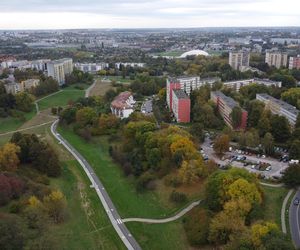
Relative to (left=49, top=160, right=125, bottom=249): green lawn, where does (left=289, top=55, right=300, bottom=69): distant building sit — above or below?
above

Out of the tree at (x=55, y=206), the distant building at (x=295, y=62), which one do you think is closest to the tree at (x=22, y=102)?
the tree at (x=55, y=206)

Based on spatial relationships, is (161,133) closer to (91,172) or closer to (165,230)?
(91,172)

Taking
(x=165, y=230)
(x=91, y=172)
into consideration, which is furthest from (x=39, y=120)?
(x=165, y=230)

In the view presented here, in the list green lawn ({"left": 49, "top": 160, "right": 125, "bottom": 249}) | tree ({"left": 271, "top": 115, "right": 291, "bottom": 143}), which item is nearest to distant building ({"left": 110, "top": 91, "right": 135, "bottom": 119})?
green lawn ({"left": 49, "top": 160, "right": 125, "bottom": 249})

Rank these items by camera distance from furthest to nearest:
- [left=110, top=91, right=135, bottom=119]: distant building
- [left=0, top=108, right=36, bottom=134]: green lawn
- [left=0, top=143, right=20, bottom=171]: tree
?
1. [left=110, top=91, right=135, bottom=119]: distant building
2. [left=0, top=108, right=36, bottom=134]: green lawn
3. [left=0, top=143, right=20, bottom=171]: tree

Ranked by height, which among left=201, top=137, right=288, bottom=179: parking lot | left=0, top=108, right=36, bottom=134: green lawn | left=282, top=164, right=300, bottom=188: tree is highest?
left=282, top=164, right=300, bottom=188: tree

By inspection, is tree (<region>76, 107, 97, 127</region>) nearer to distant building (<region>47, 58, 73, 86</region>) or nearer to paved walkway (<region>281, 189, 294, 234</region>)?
paved walkway (<region>281, 189, 294, 234</region>)
